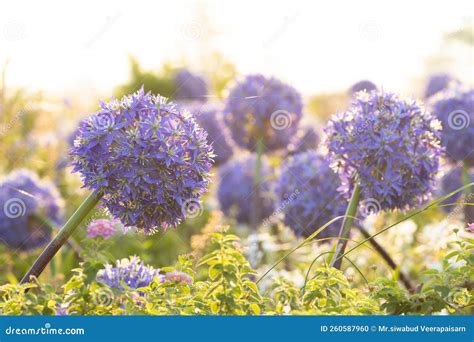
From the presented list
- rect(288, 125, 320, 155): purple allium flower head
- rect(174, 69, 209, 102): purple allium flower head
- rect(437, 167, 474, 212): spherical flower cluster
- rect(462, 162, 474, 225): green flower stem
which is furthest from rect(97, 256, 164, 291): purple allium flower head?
rect(174, 69, 209, 102): purple allium flower head

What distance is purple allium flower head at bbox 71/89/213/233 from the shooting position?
8.34ft

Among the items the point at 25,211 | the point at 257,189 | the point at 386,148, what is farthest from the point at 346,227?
the point at 25,211

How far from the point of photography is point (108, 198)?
2.63 m

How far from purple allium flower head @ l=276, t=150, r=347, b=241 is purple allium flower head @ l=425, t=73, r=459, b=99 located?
166cm

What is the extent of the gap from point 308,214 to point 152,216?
1708 millimetres

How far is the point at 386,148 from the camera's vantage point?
3.16m

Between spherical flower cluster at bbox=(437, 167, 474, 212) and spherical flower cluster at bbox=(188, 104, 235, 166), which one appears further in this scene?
spherical flower cluster at bbox=(188, 104, 235, 166)

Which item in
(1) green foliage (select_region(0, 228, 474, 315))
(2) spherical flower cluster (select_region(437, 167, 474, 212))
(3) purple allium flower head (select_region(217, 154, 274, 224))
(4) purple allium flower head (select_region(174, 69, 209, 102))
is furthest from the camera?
(4) purple allium flower head (select_region(174, 69, 209, 102))

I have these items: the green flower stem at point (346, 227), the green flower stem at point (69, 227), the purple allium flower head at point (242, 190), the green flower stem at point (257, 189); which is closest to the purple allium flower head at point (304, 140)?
the green flower stem at point (257, 189)

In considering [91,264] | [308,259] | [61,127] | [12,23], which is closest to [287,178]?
[308,259]

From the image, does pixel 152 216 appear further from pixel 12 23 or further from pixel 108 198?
pixel 12 23

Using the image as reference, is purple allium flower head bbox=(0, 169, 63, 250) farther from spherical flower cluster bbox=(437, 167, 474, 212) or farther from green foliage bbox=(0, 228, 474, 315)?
spherical flower cluster bbox=(437, 167, 474, 212)

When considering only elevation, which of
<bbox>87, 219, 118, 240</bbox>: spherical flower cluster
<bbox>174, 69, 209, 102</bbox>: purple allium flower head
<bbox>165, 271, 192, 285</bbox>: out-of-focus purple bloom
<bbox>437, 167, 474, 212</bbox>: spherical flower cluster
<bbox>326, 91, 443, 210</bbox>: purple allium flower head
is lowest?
<bbox>165, 271, 192, 285</bbox>: out-of-focus purple bloom

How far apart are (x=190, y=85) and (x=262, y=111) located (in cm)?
163
